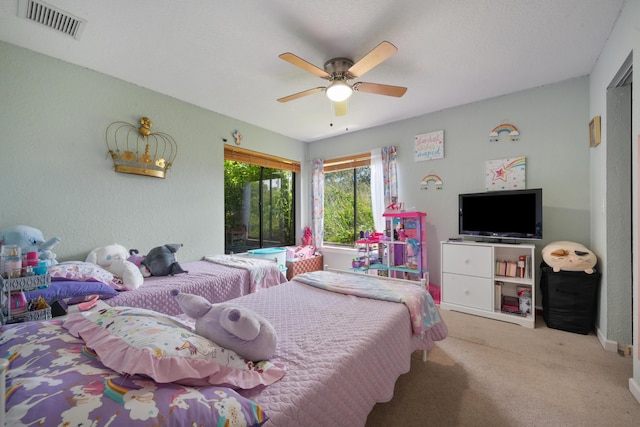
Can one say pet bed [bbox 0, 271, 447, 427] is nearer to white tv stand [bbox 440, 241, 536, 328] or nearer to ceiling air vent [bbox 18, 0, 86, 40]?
white tv stand [bbox 440, 241, 536, 328]

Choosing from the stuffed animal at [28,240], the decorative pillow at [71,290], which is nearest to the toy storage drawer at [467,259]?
the decorative pillow at [71,290]

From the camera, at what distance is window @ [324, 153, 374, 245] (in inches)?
177

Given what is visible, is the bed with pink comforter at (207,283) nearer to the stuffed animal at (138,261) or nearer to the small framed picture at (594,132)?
the stuffed animal at (138,261)

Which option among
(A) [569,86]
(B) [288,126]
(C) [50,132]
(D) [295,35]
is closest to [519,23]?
(A) [569,86]

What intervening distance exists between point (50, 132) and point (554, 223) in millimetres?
5083

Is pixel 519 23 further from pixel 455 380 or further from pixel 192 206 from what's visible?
pixel 192 206

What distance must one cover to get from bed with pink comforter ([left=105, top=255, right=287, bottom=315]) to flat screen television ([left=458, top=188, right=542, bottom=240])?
95.0 inches

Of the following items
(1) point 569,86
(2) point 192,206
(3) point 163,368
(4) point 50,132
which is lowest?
(3) point 163,368

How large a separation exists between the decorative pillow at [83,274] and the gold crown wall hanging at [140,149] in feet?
3.63

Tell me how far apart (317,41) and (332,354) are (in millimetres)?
2254

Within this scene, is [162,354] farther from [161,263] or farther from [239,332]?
[161,263]

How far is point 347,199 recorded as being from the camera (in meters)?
4.74

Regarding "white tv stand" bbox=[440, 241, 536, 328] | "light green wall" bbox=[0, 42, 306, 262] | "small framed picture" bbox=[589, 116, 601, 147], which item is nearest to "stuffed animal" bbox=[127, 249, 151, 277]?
"light green wall" bbox=[0, 42, 306, 262]

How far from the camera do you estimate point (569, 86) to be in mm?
2814
